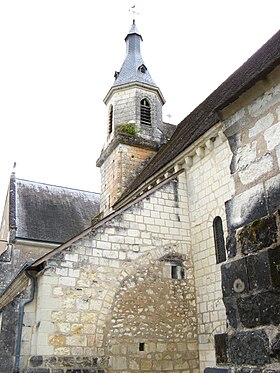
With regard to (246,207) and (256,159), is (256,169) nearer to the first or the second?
(256,159)

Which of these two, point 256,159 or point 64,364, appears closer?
→ point 256,159

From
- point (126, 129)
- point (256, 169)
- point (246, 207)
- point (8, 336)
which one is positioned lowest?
point (8, 336)

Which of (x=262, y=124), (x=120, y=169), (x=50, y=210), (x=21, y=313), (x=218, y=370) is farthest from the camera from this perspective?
(x=50, y=210)

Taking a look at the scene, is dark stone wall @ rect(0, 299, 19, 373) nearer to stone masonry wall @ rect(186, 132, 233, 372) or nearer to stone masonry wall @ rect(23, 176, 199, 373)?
stone masonry wall @ rect(23, 176, 199, 373)

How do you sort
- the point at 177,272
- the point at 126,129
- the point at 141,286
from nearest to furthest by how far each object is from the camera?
1. the point at 141,286
2. the point at 177,272
3. the point at 126,129

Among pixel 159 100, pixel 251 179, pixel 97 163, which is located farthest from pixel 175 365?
pixel 159 100

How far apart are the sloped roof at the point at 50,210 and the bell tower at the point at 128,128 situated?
479 centimetres

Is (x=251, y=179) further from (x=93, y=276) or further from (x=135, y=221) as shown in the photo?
(x=135, y=221)

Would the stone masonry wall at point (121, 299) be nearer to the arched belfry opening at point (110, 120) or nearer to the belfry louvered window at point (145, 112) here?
the belfry louvered window at point (145, 112)

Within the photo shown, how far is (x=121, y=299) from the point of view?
7664mm

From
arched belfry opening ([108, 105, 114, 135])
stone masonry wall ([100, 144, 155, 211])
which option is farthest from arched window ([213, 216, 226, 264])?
arched belfry opening ([108, 105, 114, 135])

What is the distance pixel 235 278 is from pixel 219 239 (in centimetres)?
632

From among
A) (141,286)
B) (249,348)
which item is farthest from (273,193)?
(141,286)

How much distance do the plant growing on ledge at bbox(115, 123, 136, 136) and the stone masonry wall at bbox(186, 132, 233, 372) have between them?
706 cm
